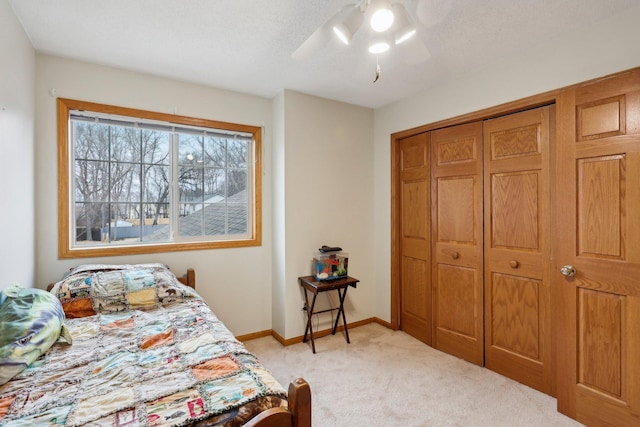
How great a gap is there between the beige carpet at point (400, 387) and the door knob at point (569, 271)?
3.03ft

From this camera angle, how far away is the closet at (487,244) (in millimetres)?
2268

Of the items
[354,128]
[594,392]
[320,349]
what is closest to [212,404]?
[320,349]

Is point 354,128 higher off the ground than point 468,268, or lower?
higher

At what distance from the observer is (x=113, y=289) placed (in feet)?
6.91

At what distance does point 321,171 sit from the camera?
3.24 meters

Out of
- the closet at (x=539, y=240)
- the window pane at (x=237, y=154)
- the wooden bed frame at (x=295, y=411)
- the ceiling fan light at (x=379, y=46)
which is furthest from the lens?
the window pane at (x=237, y=154)

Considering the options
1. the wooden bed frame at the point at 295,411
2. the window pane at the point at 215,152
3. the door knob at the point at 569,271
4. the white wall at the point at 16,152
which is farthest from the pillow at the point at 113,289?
the door knob at the point at 569,271

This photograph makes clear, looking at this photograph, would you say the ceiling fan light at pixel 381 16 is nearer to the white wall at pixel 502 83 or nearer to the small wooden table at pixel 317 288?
the white wall at pixel 502 83

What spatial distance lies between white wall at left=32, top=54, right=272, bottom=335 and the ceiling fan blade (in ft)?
5.40

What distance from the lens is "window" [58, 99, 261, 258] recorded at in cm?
246

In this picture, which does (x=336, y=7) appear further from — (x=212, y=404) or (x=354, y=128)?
(x=212, y=404)

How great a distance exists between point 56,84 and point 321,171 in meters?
2.29

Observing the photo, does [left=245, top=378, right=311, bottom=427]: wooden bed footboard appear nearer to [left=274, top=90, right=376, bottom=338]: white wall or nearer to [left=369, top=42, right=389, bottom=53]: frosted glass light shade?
[left=369, top=42, right=389, bottom=53]: frosted glass light shade

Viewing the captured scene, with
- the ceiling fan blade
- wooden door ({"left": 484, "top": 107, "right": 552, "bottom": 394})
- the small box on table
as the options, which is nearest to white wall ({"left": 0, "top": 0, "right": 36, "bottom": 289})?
the ceiling fan blade
